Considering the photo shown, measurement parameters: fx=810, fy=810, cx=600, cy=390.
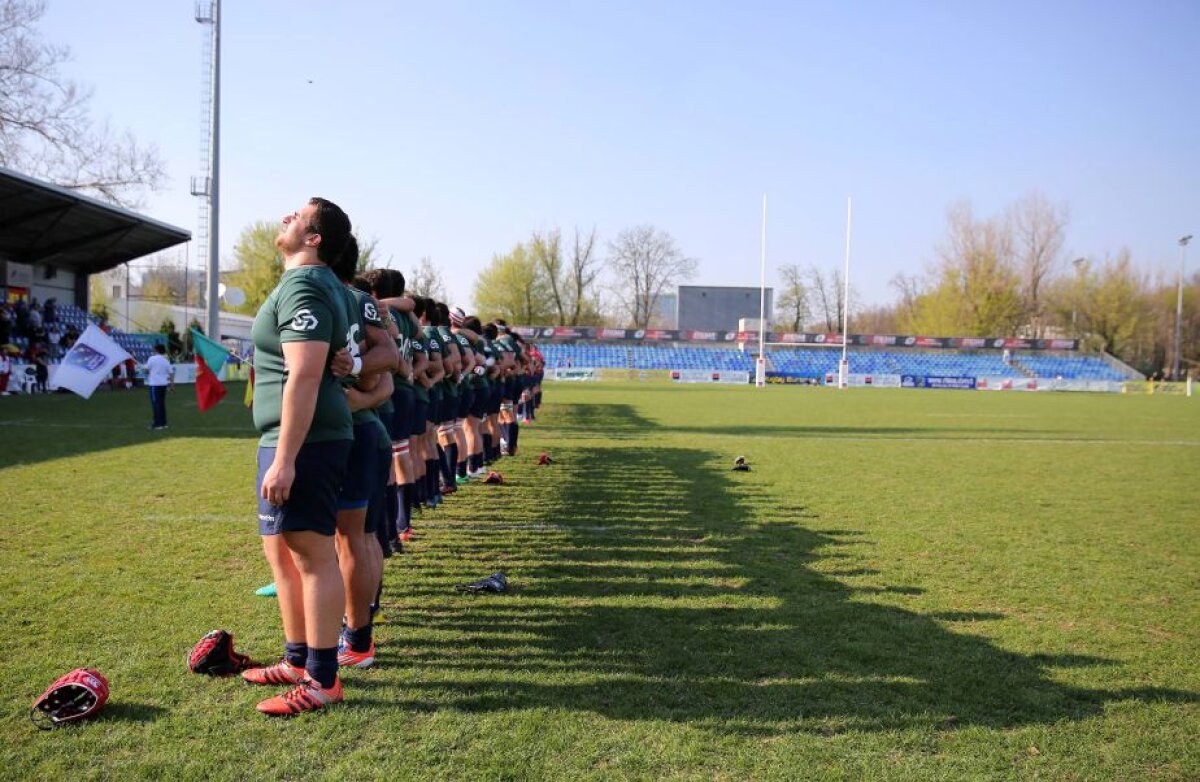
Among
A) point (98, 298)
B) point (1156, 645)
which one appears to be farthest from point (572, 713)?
point (98, 298)

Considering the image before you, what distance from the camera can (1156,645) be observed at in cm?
477

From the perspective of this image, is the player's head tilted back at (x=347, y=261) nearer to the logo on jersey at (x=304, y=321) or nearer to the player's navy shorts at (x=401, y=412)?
the logo on jersey at (x=304, y=321)

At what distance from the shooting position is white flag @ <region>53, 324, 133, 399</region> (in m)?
9.89

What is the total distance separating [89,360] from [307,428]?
8533 millimetres

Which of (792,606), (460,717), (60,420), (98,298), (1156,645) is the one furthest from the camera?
(98,298)

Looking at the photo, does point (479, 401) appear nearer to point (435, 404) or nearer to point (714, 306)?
point (435, 404)

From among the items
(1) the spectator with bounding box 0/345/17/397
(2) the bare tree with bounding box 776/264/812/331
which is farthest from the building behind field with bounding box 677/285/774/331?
(1) the spectator with bounding box 0/345/17/397

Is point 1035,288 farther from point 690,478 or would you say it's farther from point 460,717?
point 460,717

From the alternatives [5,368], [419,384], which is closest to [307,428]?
[419,384]

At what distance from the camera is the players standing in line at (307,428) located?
10.8ft

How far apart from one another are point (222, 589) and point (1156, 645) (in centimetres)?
583

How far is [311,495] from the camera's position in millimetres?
3422

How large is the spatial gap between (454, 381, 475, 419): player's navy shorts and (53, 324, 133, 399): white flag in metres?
4.22

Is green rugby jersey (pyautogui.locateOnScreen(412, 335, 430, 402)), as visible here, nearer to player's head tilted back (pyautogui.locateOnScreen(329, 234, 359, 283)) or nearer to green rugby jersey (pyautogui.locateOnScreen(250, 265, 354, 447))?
player's head tilted back (pyautogui.locateOnScreen(329, 234, 359, 283))
